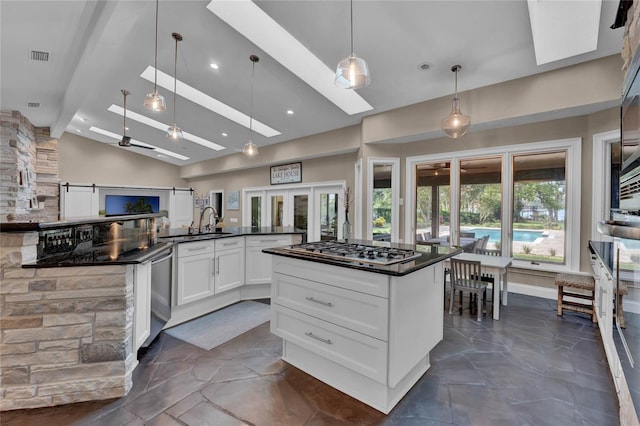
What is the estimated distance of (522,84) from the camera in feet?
11.3

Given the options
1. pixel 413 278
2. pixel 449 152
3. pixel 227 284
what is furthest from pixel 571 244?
pixel 227 284

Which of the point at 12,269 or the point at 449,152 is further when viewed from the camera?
the point at 449,152

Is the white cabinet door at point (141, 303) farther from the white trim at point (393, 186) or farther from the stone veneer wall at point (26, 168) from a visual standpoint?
the white trim at point (393, 186)

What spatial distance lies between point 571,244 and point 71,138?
471 inches

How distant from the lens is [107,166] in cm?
885

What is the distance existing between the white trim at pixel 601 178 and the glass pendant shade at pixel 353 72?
3.40 metres

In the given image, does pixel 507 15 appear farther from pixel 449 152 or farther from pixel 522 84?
pixel 449 152

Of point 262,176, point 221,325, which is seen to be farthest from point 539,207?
point 262,176

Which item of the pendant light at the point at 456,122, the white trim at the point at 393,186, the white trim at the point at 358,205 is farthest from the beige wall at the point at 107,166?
the pendant light at the point at 456,122

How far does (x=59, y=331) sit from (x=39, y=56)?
3454 millimetres

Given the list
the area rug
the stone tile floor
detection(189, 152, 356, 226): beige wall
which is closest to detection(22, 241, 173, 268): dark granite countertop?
the stone tile floor

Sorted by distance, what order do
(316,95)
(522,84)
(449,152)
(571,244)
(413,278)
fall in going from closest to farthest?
(413,278) → (522,84) → (571,244) → (316,95) → (449,152)

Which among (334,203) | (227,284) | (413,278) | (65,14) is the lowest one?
(227,284)

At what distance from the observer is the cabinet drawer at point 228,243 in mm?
3389
